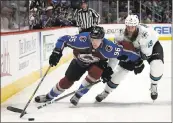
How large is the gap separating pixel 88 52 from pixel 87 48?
0.12 ft

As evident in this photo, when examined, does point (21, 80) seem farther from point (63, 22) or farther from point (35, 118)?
point (63, 22)

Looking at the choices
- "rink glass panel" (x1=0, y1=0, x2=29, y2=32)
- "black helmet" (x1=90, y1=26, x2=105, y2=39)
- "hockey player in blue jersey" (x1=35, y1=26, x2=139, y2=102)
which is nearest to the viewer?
"black helmet" (x1=90, y1=26, x2=105, y2=39)

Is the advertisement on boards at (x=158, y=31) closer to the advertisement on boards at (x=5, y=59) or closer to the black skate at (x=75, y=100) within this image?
the advertisement on boards at (x=5, y=59)

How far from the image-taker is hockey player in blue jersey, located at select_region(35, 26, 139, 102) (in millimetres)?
3717

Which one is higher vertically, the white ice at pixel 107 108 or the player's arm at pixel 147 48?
the player's arm at pixel 147 48

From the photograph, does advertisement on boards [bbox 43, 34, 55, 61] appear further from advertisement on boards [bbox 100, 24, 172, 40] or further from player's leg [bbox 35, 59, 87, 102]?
advertisement on boards [bbox 100, 24, 172, 40]

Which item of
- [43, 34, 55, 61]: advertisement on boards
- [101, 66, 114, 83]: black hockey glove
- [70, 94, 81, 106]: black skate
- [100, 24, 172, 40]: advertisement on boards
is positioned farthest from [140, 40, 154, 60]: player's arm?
[100, 24, 172, 40]: advertisement on boards

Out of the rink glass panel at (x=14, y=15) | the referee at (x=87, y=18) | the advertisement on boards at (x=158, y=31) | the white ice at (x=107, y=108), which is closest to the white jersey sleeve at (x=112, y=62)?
the white ice at (x=107, y=108)

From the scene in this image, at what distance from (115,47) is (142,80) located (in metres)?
2.18

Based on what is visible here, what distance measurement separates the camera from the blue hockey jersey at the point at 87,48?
374 centimetres

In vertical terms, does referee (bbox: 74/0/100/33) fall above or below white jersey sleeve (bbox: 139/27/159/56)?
above

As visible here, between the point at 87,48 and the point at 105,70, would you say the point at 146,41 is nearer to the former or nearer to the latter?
the point at 105,70

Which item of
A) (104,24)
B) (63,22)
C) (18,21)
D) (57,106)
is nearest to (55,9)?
(63,22)

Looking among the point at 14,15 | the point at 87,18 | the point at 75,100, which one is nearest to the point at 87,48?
the point at 75,100
